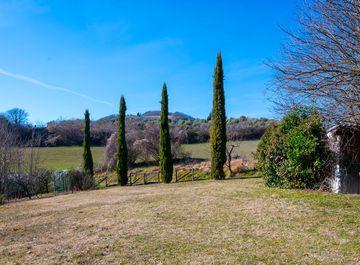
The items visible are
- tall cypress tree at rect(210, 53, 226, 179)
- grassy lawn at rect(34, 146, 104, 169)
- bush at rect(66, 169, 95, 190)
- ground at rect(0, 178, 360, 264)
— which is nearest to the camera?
ground at rect(0, 178, 360, 264)

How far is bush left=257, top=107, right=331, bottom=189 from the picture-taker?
35.9ft

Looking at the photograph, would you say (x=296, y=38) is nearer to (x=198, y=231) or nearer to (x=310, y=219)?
(x=310, y=219)

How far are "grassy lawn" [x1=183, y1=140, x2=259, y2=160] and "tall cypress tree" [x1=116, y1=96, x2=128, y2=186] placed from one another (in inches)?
311

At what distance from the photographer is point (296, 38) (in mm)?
6281

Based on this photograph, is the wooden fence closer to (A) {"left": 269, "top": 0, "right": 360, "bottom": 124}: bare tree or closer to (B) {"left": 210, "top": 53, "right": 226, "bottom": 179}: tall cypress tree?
(B) {"left": 210, "top": 53, "right": 226, "bottom": 179}: tall cypress tree

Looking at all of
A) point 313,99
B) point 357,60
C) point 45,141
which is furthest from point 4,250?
point 45,141

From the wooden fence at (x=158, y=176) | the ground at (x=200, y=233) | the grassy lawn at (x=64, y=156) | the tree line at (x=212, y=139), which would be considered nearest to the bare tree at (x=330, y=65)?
the ground at (x=200, y=233)

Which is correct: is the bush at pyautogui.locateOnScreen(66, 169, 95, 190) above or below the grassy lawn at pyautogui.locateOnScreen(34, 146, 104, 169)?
below

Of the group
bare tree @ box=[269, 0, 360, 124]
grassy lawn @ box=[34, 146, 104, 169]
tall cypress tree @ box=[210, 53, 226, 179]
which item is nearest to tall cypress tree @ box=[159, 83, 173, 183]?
tall cypress tree @ box=[210, 53, 226, 179]

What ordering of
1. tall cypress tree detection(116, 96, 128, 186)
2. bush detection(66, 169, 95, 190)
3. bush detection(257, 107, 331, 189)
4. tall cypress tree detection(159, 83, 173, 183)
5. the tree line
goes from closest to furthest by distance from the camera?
bush detection(257, 107, 331, 189), bush detection(66, 169, 95, 190), the tree line, tall cypress tree detection(159, 83, 173, 183), tall cypress tree detection(116, 96, 128, 186)

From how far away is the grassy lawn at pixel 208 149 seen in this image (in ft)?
82.8

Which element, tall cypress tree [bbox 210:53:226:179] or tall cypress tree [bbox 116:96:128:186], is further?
tall cypress tree [bbox 116:96:128:186]

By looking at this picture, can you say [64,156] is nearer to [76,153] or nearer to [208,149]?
[76,153]

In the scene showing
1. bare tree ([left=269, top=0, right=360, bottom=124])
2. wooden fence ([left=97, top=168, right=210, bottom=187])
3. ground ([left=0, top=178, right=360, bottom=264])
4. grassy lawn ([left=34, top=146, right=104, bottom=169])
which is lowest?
wooden fence ([left=97, top=168, right=210, bottom=187])
